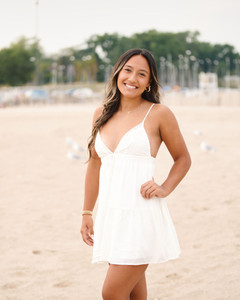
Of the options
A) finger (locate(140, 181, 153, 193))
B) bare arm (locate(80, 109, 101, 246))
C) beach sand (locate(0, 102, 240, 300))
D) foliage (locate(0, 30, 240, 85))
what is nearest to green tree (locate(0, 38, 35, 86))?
foliage (locate(0, 30, 240, 85))

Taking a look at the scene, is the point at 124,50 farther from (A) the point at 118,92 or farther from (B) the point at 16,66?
(A) the point at 118,92

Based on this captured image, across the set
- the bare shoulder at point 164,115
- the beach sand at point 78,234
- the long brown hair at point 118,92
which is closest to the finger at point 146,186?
the bare shoulder at point 164,115

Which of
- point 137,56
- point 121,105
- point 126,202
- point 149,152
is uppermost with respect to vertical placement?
point 137,56

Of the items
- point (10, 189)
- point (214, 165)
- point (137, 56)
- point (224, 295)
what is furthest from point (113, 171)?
point (214, 165)

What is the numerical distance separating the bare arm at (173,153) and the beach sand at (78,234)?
5.03 feet

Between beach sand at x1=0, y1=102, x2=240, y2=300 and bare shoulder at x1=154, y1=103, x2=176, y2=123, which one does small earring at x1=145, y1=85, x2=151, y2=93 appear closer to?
bare shoulder at x1=154, y1=103, x2=176, y2=123

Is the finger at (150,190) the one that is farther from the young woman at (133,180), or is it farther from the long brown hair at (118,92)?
the long brown hair at (118,92)

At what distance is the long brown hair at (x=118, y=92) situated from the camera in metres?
2.77

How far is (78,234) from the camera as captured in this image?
5.90 metres

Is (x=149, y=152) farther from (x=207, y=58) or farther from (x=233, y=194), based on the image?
(x=207, y=58)

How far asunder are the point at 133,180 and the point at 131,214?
18cm

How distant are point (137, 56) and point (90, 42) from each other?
119196 millimetres

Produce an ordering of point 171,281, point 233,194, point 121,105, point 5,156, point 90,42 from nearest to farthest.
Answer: point 121,105 < point 171,281 < point 233,194 < point 5,156 < point 90,42

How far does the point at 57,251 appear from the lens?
524cm
